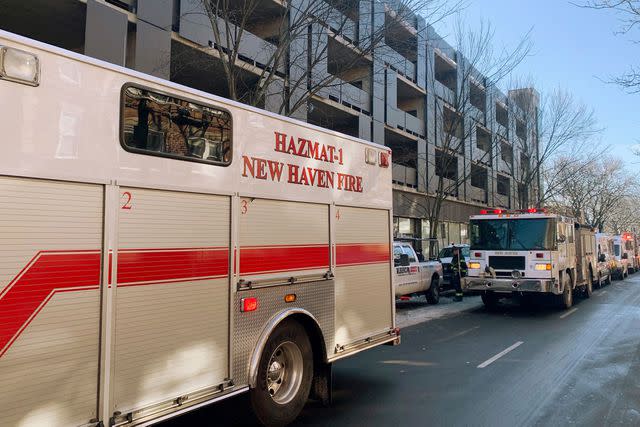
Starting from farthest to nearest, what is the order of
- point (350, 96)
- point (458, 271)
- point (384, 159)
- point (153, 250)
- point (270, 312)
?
point (350, 96) < point (458, 271) < point (384, 159) < point (270, 312) < point (153, 250)

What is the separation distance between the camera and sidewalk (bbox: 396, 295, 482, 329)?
11.9 meters

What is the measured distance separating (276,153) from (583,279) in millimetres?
14072

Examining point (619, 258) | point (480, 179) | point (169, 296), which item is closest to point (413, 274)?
point (169, 296)

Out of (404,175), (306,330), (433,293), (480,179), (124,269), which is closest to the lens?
(124,269)

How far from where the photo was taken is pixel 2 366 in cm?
281

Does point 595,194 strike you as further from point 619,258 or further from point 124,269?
point 124,269

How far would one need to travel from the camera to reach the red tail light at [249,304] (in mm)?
4305

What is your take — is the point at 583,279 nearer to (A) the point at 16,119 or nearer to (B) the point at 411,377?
(B) the point at 411,377

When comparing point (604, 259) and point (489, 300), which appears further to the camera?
point (604, 259)

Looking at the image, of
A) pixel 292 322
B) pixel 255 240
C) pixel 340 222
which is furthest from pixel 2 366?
pixel 340 222

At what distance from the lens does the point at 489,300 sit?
13.8 metres

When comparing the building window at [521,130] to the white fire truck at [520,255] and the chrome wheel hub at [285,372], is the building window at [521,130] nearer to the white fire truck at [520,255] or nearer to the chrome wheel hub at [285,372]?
the white fire truck at [520,255]

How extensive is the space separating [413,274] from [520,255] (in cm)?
286

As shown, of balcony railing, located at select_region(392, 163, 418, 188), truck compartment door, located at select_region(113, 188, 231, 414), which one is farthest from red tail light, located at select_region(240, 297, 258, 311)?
balcony railing, located at select_region(392, 163, 418, 188)
